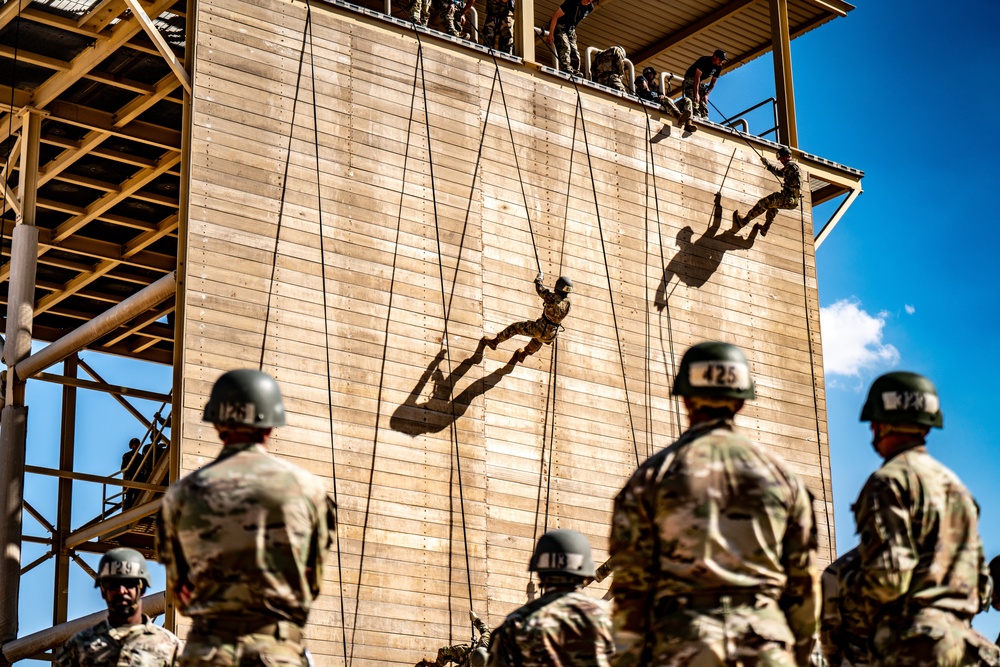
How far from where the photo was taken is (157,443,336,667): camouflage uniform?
6668 mm

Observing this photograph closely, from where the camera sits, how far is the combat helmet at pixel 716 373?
21.1 ft

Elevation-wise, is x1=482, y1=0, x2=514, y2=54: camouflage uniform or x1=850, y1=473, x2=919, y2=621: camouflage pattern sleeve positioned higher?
x1=482, y1=0, x2=514, y2=54: camouflage uniform

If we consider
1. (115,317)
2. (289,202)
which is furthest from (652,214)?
(115,317)

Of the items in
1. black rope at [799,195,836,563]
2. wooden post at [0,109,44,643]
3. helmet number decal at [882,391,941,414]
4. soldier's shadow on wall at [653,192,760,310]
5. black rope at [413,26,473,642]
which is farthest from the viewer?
black rope at [799,195,836,563]

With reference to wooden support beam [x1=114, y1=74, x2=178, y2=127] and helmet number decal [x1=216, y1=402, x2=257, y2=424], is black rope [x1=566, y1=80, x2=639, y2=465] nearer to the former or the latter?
wooden support beam [x1=114, y1=74, x2=178, y2=127]

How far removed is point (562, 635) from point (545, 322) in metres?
12.0

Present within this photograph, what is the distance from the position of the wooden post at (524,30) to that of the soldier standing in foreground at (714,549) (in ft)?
56.5

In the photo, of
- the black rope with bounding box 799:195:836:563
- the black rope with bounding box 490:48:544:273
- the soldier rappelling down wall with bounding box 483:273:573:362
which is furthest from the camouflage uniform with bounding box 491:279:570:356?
the black rope with bounding box 799:195:836:563

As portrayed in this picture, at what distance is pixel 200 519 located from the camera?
6.74 m

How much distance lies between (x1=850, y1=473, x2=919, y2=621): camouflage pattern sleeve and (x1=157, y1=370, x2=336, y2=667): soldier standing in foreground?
2.59m

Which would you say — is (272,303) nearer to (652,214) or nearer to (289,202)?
(289,202)

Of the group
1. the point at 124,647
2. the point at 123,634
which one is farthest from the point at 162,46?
the point at 124,647

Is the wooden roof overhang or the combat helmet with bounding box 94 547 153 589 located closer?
the combat helmet with bounding box 94 547 153 589

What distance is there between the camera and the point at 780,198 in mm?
24875
